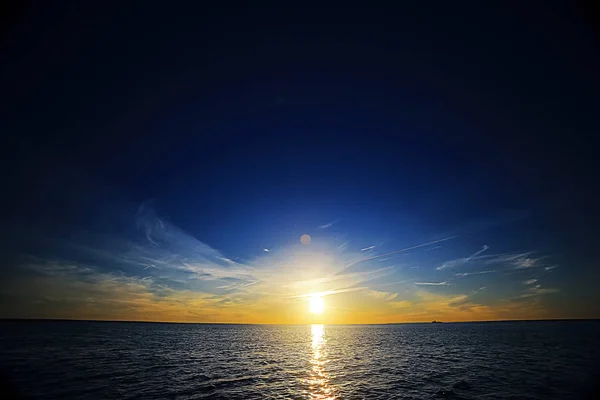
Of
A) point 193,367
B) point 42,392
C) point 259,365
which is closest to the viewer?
point 42,392

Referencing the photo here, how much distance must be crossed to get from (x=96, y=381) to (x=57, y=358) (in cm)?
2471

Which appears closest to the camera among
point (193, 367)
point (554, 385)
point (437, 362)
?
point (554, 385)

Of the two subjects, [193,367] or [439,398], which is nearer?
[439,398]

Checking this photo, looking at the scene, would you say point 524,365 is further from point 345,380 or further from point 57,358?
point 57,358

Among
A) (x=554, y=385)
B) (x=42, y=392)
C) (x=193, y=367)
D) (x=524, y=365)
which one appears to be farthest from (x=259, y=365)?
(x=524, y=365)

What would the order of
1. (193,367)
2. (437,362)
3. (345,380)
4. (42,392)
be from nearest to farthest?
(42,392), (345,380), (193,367), (437,362)

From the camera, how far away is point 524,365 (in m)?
44.7

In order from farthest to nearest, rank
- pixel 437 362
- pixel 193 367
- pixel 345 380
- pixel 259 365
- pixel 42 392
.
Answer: pixel 437 362 < pixel 259 365 < pixel 193 367 < pixel 345 380 < pixel 42 392

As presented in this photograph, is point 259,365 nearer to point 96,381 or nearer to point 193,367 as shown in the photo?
point 193,367

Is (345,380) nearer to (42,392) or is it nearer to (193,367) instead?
(193,367)

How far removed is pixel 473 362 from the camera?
48.9 meters

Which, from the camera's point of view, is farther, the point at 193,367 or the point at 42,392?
the point at 193,367

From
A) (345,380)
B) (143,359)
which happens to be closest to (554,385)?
(345,380)

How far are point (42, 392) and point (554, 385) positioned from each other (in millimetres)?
53046
